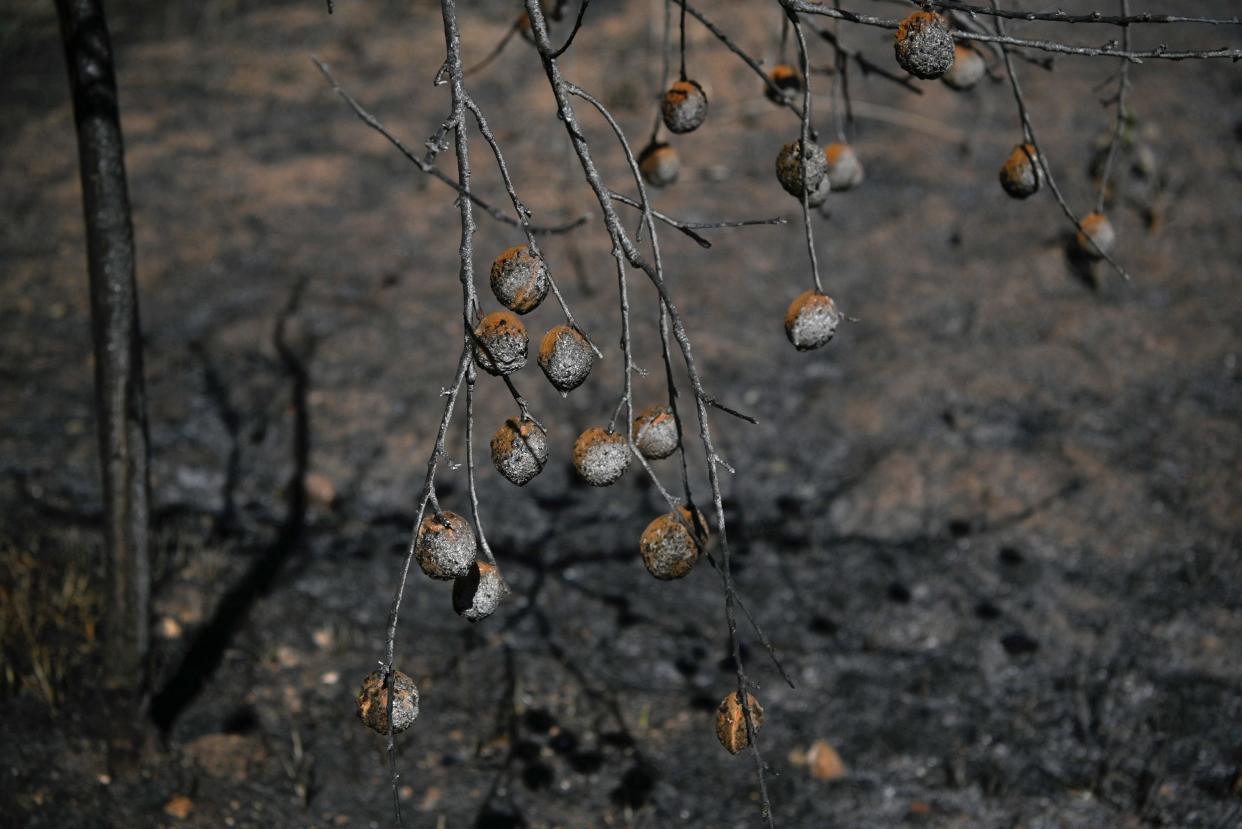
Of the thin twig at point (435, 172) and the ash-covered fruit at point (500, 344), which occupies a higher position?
the thin twig at point (435, 172)

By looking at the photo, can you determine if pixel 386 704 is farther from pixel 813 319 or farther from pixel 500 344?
pixel 813 319

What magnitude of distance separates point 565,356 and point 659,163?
762 millimetres

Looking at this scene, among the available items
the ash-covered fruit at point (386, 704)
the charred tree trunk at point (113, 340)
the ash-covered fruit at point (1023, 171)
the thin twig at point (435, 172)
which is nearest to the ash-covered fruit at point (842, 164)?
the ash-covered fruit at point (1023, 171)

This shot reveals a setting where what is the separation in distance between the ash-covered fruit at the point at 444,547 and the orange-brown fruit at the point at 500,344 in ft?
0.66

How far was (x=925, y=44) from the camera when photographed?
4.77ft

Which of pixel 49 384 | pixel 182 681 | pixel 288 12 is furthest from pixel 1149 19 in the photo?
pixel 288 12

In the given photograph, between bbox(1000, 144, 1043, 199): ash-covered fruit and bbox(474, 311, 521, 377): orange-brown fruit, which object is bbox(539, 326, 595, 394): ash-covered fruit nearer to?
bbox(474, 311, 521, 377): orange-brown fruit

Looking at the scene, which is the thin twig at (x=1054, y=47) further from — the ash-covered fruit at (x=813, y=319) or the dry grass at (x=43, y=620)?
the dry grass at (x=43, y=620)

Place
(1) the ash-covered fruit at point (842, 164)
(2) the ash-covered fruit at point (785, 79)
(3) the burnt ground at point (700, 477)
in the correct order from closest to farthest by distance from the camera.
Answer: (1) the ash-covered fruit at point (842, 164)
(2) the ash-covered fruit at point (785, 79)
(3) the burnt ground at point (700, 477)

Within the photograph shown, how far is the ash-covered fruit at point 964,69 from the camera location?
2.04 metres

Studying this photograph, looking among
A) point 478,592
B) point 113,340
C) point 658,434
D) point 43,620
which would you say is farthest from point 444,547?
point 43,620

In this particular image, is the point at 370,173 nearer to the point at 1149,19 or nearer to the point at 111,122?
the point at 111,122

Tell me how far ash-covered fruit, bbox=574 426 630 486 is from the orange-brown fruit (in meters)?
0.14

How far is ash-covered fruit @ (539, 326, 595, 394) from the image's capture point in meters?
1.42
